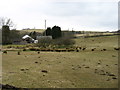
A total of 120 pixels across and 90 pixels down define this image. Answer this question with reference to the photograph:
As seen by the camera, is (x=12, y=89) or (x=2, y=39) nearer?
(x=12, y=89)

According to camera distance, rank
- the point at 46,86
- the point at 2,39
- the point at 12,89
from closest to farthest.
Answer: the point at 12,89, the point at 46,86, the point at 2,39

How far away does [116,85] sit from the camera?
7.71 meters

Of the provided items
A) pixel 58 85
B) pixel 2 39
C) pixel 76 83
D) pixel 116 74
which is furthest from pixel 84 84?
pixel 2 39

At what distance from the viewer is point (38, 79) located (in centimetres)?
827

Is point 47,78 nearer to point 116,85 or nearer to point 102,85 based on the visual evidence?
point 102,85

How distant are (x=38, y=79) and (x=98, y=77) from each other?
117 inches

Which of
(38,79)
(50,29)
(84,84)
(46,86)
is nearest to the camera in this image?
(46,86)

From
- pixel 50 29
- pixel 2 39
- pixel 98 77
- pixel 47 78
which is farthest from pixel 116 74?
pixel 50 29

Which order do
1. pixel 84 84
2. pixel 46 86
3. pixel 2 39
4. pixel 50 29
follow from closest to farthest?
pixel 46 86, pixel 84 84, pixel 2 39, pixel 50 29

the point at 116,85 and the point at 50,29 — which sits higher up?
the point at 50,29

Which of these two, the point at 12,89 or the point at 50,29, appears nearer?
the point at 12,89

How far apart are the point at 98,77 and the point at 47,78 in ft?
8.33

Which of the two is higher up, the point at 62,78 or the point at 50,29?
the point at 50,29

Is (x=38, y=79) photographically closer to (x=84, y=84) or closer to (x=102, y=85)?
(x=84, y=84)
